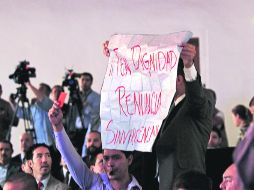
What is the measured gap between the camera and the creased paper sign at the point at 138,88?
4336mm

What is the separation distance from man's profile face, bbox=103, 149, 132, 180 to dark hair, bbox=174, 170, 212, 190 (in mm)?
868

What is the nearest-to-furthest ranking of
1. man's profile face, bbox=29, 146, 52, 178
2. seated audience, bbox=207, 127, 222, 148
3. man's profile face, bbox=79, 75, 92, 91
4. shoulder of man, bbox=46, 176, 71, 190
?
shoulder of man, bbox=46, 176, 71, 190 → man's profile face, bbox=29, 146, 52, 178 → seated audience, bbox=207, 127, 222, 148 → man's profile face, bbox=79, 75, 92, 91

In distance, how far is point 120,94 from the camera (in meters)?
4.54

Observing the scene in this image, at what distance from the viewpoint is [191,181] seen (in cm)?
388

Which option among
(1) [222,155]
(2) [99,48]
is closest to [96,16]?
(2) [99,48]

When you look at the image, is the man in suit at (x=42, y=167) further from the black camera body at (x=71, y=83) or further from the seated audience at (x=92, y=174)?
the black camera body at (x=71, y=83)

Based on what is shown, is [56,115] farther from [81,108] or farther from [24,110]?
[24,110]

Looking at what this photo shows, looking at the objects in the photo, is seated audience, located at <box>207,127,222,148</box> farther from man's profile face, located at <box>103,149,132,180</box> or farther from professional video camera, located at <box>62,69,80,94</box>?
man's profile face, located at <box>103,149,132,180</box>

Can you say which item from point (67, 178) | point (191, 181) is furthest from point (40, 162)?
point (191, 181)

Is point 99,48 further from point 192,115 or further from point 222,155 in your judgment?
point 192,115

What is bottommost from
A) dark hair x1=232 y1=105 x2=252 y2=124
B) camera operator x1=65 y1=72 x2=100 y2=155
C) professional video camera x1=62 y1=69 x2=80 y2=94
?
dark hair x1=232 y1=105 x2=252 y2=124

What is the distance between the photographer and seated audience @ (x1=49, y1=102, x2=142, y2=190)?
471 cm

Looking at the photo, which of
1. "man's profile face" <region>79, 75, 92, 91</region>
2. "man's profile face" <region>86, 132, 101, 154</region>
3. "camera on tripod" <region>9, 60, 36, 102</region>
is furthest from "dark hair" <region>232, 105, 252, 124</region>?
"camera on tripod" <region>9, 60, 36, 102</region>

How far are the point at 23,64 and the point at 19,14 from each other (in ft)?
7.26
